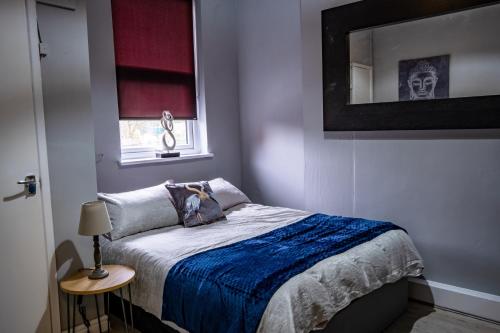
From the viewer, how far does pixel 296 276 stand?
1.97 meters

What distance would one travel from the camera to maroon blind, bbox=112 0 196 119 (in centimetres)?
335

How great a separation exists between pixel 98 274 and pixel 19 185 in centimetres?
63

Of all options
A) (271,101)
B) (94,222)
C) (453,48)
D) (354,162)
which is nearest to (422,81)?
(453,48)

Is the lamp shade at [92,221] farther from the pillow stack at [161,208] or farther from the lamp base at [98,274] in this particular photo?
the pillow stack at [161,208]

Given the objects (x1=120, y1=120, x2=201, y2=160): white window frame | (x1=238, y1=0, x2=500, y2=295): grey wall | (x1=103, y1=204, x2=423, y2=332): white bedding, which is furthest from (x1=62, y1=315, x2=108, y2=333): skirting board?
(x1=238, y1=0, x2=500, y2=295): grey wall

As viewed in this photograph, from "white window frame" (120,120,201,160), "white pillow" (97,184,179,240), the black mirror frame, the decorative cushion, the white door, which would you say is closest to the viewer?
the white door


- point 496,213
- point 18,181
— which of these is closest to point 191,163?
point 18,181

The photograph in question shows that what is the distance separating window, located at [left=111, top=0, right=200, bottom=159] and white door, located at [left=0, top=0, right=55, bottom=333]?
116 centimetres

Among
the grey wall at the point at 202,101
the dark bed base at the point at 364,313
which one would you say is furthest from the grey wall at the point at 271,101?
the dark bed base at the point at 364,313

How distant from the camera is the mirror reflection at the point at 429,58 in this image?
2.63 meters

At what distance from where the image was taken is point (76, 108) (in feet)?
7.97

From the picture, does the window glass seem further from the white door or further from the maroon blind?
the white door

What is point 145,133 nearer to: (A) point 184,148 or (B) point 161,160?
(B) point 161,160

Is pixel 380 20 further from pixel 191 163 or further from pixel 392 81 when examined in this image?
pixel 191 163
